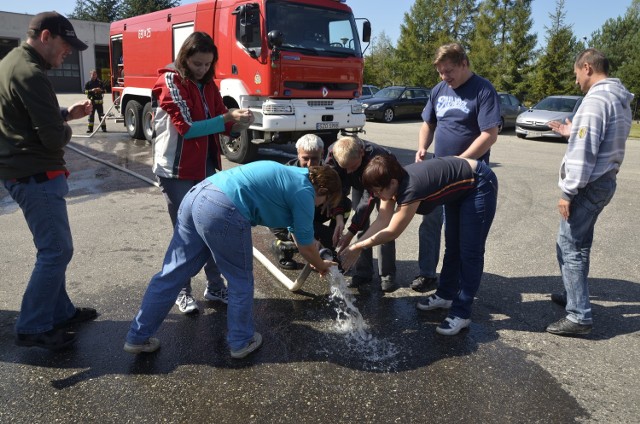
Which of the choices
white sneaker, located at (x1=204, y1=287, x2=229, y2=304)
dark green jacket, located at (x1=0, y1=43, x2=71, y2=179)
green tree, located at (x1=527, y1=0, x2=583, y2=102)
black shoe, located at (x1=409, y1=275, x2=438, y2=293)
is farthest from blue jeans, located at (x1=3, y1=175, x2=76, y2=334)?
green tree, located at (x1=527, y1=0, x2=583, y2=102)

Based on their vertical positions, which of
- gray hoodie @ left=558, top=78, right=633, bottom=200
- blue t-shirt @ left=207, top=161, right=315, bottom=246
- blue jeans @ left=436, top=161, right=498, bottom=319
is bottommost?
blue jeans @ left=436, top=161, right=498, bottom=319

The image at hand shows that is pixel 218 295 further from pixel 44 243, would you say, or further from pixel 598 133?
pixel 598 133

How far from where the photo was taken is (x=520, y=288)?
4348mm

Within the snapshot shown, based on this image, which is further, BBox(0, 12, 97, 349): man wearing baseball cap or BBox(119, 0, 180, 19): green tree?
BBox(119, 0, 180, 19): green tree

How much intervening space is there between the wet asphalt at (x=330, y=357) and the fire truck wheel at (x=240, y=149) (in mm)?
4381

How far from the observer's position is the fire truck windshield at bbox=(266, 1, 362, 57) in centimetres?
859

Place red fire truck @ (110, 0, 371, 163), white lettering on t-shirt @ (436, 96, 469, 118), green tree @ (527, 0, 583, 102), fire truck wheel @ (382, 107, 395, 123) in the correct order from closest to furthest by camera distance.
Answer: white lettering on t-shirt @ (436, 96, 469, 118) → red fire truck @ (110, 0, 371, 163) → fire truck wheel @ (382, 107, 395, 123) → green tree @ (527, 0, 583, 102)

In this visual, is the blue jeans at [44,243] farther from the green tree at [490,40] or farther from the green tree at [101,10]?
the green tree at [101,10]

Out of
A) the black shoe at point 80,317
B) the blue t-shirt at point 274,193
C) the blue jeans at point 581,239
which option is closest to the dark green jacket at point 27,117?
the blue t-shirt at point 274,193

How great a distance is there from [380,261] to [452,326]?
3.10ft

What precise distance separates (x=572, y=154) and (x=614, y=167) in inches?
12.0

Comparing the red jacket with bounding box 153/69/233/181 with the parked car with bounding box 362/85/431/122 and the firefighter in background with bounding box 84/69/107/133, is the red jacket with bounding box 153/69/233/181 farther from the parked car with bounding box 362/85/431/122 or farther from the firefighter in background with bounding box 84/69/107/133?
the parked car with bounding box 362/85/431/122

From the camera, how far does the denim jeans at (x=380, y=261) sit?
13.8 feet

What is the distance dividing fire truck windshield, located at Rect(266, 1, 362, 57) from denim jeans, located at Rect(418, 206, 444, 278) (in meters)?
5.45
